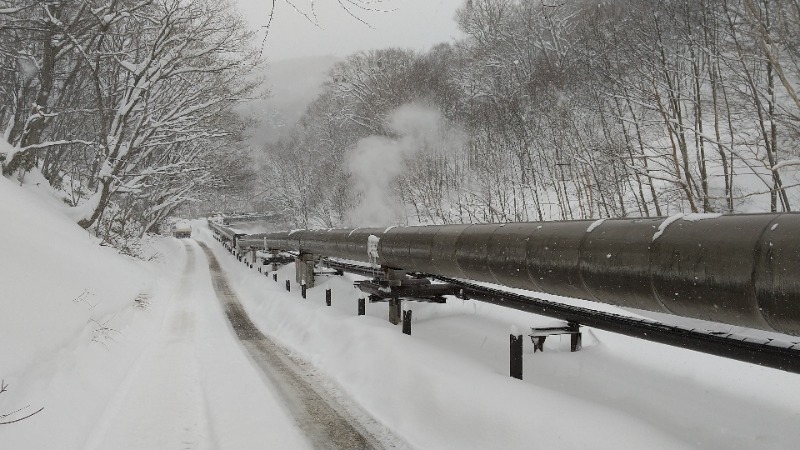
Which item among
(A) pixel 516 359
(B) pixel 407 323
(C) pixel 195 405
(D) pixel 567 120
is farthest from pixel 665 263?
(D) pixel 567 120

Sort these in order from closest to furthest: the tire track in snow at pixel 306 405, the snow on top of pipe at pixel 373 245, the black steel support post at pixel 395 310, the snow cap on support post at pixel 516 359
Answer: the tire track in snow at pixel 306 405 → the snow cap on support post at pixel 516 359 → the snow on top of pipe at pixel 373 245 → the black steel support post at pixel 395 310

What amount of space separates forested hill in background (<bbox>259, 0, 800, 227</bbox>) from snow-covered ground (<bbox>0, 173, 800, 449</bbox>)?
21.4ft

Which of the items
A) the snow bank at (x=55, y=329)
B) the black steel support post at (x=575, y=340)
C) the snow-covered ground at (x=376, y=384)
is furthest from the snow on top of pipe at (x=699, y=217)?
the snow bank at (x=55, y=329)

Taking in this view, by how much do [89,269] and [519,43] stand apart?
3010cm

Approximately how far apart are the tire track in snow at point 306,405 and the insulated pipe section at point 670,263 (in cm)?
228

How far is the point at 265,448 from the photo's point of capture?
4371 mm

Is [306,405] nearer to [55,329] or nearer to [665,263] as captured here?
[55,329]

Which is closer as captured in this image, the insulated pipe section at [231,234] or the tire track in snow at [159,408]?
the tire track in snow at [159,408]

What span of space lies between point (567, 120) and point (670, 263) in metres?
19.2

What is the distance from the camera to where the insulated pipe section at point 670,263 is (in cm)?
266

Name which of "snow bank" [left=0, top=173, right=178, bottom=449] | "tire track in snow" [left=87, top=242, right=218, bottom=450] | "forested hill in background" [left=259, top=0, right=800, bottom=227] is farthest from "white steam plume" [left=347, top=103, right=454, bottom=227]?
"tire track in snow" [left=87, top=242, right=218, bottom=450]

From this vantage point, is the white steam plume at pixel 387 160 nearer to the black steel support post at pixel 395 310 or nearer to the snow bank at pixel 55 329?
the snow bank at pixel 55 329

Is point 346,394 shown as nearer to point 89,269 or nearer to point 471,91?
point 89,269

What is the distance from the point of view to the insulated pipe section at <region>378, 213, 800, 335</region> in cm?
266
